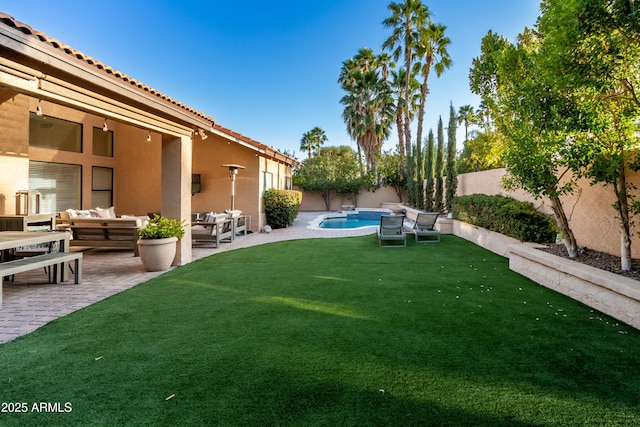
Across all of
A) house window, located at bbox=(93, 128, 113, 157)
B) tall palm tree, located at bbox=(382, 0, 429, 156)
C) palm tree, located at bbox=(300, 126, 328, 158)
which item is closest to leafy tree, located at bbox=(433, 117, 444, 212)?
tall palm tree, located at bbox=(382, 0, 429, 156)

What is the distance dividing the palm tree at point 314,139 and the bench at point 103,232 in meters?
38.5

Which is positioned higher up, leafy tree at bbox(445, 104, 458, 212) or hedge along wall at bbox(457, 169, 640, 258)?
leafy tree at bbox(445, 104, 458, 212)

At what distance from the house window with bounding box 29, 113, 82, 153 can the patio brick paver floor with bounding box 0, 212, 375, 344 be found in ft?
14.4

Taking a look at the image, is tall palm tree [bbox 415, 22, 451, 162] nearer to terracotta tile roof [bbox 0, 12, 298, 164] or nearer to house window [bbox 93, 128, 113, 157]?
terracotta tile roof [bbox 0, 12, 298, 164]

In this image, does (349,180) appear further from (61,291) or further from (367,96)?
(61,291)

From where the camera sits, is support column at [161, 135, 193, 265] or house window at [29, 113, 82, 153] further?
house window at [29, 113, 82, 153]

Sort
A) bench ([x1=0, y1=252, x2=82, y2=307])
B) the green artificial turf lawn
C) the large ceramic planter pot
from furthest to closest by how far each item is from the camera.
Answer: the large ceramic planter pot < bench ([x1=0, y1=252, x2=82, y2=307]) < the green artificial turf lawn

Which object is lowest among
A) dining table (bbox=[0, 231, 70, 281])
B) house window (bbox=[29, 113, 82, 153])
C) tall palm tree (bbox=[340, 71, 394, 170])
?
dining table (bbox=[0, 231, 70, 281])

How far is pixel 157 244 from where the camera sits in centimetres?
644

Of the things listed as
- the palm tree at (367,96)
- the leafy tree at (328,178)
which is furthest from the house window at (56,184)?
the palm tree at (367,96)

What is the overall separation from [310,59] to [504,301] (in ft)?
76.8

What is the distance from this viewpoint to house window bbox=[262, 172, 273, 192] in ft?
46.8

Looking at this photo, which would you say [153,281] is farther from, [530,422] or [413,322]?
[530,422]

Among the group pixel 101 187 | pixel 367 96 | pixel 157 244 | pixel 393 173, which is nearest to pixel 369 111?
pixel 367 96
